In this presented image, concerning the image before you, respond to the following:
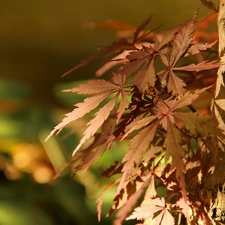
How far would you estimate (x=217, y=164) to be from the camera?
479mm

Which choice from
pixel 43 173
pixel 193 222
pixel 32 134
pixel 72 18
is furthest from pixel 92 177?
pixel 193 222

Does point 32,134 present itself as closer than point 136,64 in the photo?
No

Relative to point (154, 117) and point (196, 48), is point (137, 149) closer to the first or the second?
point (154, 117)

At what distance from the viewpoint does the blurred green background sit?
1581 mm

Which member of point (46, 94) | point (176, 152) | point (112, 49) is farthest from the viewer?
point (46, 94)

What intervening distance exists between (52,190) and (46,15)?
1144mm

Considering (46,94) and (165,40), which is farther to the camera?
(46,94)

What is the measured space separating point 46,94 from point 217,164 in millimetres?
2377

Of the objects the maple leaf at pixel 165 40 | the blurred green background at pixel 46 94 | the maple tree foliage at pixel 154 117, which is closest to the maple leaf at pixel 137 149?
the maple tree foliage at pixel 154 117

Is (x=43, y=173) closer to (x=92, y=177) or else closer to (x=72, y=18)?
(x=92, y=177)

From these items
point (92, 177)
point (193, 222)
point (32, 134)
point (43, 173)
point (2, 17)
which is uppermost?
point (2, 17)

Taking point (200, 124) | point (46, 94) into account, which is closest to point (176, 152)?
point (200, 124)

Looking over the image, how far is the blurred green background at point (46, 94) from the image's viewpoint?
158 cm

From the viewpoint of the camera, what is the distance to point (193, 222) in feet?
1.62
